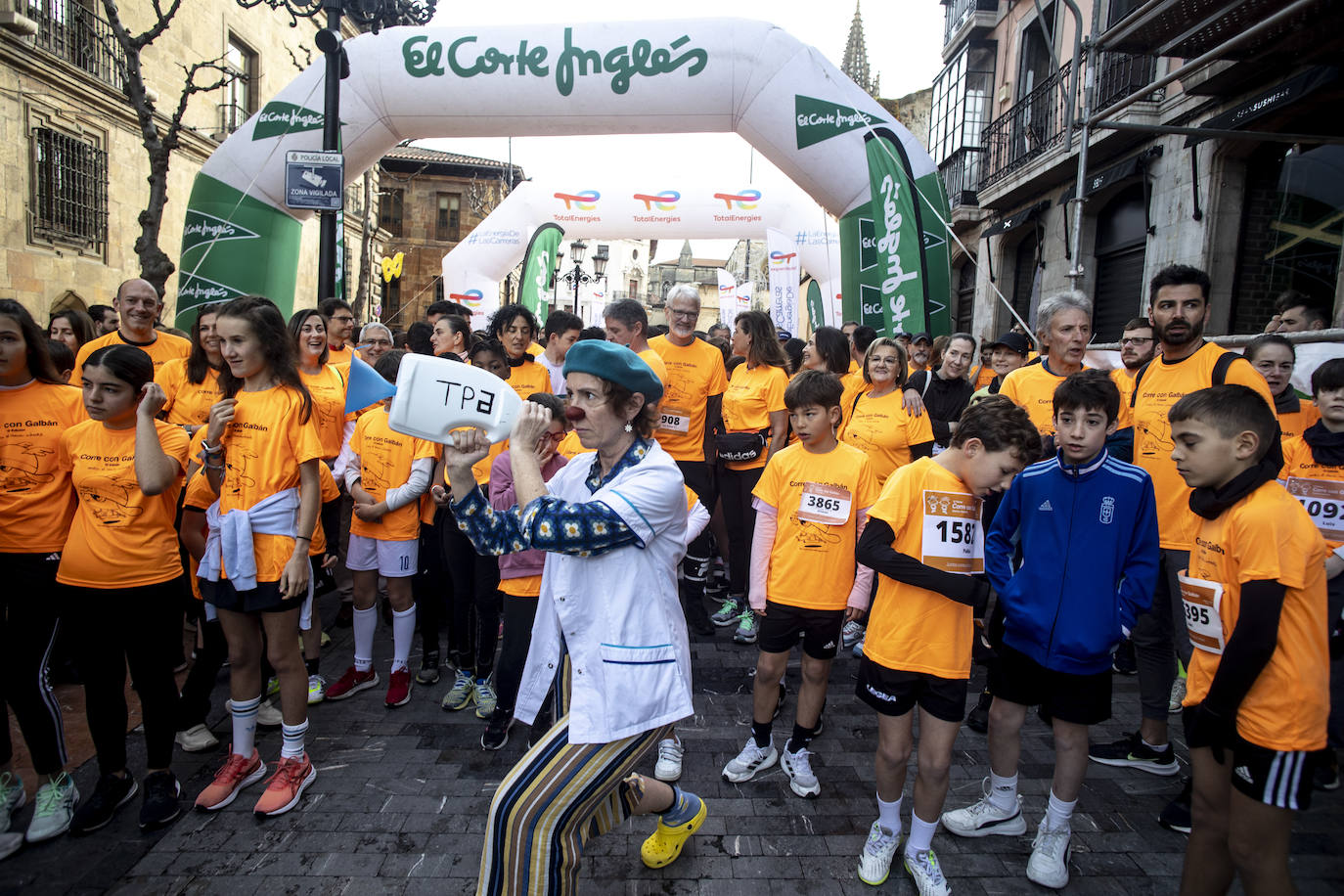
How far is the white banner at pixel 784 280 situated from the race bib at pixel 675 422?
686 centimetres

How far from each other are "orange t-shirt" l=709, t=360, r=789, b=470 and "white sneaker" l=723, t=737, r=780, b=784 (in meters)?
2.17

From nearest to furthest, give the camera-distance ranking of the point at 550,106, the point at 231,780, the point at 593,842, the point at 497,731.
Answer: the point at 593,842, the point at 231,780, the point at 497,731, the point at 550,106

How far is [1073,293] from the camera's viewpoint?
4391 mm

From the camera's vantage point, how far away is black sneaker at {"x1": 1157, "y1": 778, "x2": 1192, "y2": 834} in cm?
294

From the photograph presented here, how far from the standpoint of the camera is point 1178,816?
2961 mm

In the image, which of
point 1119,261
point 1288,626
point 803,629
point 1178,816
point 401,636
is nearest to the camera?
point 1288,626

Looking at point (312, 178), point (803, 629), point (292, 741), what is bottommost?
point (292, 741)

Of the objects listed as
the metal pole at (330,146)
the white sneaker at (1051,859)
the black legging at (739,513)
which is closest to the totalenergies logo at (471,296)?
the metal pole at (330,146)

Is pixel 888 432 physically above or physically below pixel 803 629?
above

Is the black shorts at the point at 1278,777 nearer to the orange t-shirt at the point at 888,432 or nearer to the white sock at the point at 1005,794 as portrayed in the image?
the white sock at the point at 1005,794

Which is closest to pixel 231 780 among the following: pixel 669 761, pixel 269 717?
pixel 269 717

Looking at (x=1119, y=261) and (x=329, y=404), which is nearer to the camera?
(x=329, y=404)

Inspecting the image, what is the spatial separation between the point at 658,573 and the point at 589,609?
22cm

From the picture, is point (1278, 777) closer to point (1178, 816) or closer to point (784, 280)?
point (1178, 816)
